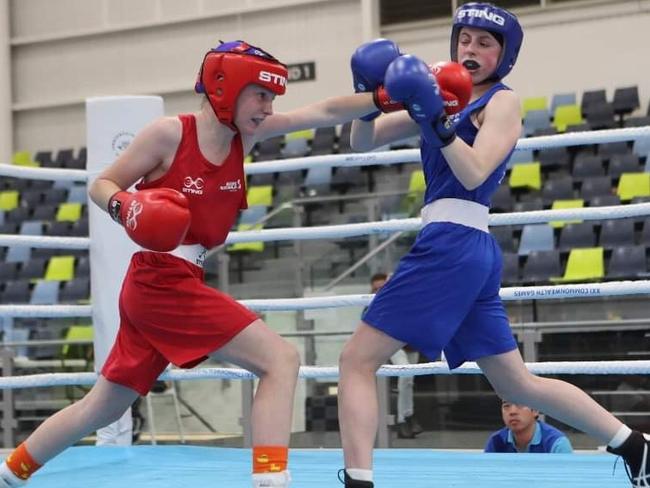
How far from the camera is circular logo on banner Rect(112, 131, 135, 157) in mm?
3715

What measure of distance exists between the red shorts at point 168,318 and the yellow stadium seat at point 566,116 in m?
7.05

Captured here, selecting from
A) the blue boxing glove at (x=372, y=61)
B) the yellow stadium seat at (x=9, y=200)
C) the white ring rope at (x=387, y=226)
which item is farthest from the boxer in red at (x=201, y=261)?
the yellow stadium seat at (x=9, y=200)

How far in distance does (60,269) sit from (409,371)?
21.7 feet

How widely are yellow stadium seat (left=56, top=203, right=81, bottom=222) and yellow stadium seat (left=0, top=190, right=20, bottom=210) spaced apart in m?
1.04

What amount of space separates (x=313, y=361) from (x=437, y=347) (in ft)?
10.5

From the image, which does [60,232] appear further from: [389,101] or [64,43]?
[389,101]

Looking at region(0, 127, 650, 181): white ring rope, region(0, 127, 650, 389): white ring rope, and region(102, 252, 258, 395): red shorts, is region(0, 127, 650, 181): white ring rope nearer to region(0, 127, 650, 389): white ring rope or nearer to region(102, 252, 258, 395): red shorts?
region(0, 127, 650, 389): white ring rope

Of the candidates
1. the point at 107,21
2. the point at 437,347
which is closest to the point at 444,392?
the point at 437,347

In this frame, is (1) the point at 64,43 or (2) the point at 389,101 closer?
(2) the point at 389,101

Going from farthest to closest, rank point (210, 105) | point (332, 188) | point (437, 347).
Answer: point (332, 188) < point (210, 105) < point (437, 347)

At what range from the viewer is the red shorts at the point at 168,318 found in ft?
7.70

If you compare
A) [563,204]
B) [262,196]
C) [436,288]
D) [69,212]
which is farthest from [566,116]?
[436,288]

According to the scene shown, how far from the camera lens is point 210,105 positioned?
7.94 feet

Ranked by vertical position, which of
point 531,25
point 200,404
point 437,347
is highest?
point 531,25
